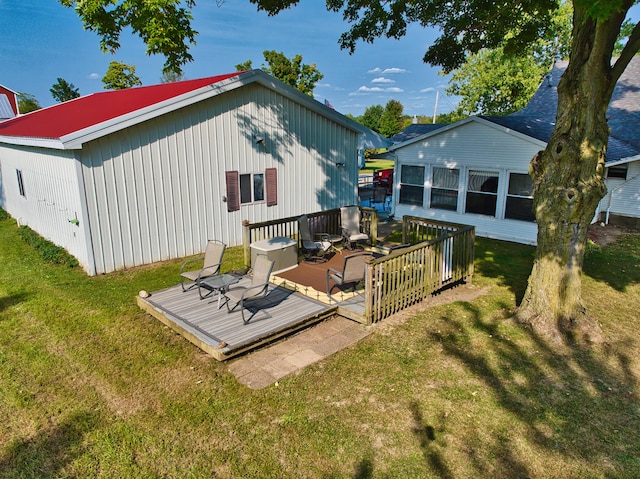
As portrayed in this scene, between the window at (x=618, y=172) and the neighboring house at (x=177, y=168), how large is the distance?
9.33 m

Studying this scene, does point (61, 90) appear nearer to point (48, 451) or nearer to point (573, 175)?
point (48, 451)

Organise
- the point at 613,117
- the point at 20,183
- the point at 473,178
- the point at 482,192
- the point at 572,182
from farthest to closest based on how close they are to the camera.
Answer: the point at 613,117, the point at 20,183, the point at 473,178, the point at 482,192, the point at 572,182

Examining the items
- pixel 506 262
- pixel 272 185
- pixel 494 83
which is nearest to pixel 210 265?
pixel 272 185

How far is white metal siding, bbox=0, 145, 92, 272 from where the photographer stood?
9367 millimetres

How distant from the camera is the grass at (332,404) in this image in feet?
13.4

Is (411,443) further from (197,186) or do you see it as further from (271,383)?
(197,186)

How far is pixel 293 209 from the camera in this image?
13461 mm

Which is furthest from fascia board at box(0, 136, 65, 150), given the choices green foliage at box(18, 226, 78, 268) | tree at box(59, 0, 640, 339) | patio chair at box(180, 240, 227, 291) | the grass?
patio chair at box(180, 240, 227, 291)

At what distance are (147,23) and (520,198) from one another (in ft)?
35.5

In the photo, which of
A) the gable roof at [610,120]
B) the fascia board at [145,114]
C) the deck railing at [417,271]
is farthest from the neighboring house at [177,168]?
the deck railing at [417,271]

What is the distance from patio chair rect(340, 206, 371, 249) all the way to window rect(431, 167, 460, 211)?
4.58 m

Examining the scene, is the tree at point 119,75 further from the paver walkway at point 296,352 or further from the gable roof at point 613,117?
the paver walkway at point 296,352

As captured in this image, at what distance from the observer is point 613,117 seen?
1698cm

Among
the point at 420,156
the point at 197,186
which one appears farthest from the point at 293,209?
the point at 420,156
